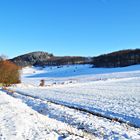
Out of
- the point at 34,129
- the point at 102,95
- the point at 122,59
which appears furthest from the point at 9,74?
the point at 122,59

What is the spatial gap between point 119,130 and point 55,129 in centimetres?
290

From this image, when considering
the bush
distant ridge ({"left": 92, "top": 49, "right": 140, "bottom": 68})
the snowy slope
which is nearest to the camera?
the snowy slope

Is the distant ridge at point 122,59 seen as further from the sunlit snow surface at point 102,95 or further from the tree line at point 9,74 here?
the sunlit snow surface at point 102,95

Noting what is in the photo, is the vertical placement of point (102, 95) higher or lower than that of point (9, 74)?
lower

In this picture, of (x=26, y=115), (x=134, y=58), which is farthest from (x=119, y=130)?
(x=134, y=58)

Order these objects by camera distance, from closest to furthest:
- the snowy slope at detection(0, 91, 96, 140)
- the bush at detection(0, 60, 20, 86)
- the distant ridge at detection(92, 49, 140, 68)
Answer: the snowy slope at detection(0, 91, 96, 140) < the bush at detection(0, 60, 20, 86) < the distant ridge at detection(92, 49, 140, 68)

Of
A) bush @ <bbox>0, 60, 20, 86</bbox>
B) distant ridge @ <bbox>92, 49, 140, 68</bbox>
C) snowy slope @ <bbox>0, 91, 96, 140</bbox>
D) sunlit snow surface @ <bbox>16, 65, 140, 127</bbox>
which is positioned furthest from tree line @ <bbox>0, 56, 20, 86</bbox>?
distant ridge @ <bbox>92, 49, 140, 68</bbox>

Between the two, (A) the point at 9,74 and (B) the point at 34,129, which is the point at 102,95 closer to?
(B) the point at 34,129

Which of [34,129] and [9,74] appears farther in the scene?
[9,74]

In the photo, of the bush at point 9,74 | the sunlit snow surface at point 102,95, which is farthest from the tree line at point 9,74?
the sunlit snow surface at point 102,95

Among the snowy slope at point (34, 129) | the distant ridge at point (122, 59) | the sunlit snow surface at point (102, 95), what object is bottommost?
the sunlit snow surface at point (102, 95)

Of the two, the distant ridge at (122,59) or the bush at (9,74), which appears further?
the distant ridge at (122,59)

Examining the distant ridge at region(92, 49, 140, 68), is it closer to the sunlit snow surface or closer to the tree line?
the tree line

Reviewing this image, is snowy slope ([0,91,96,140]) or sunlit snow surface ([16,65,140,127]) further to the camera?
sunlit snow surface ([16,65,140,127])
